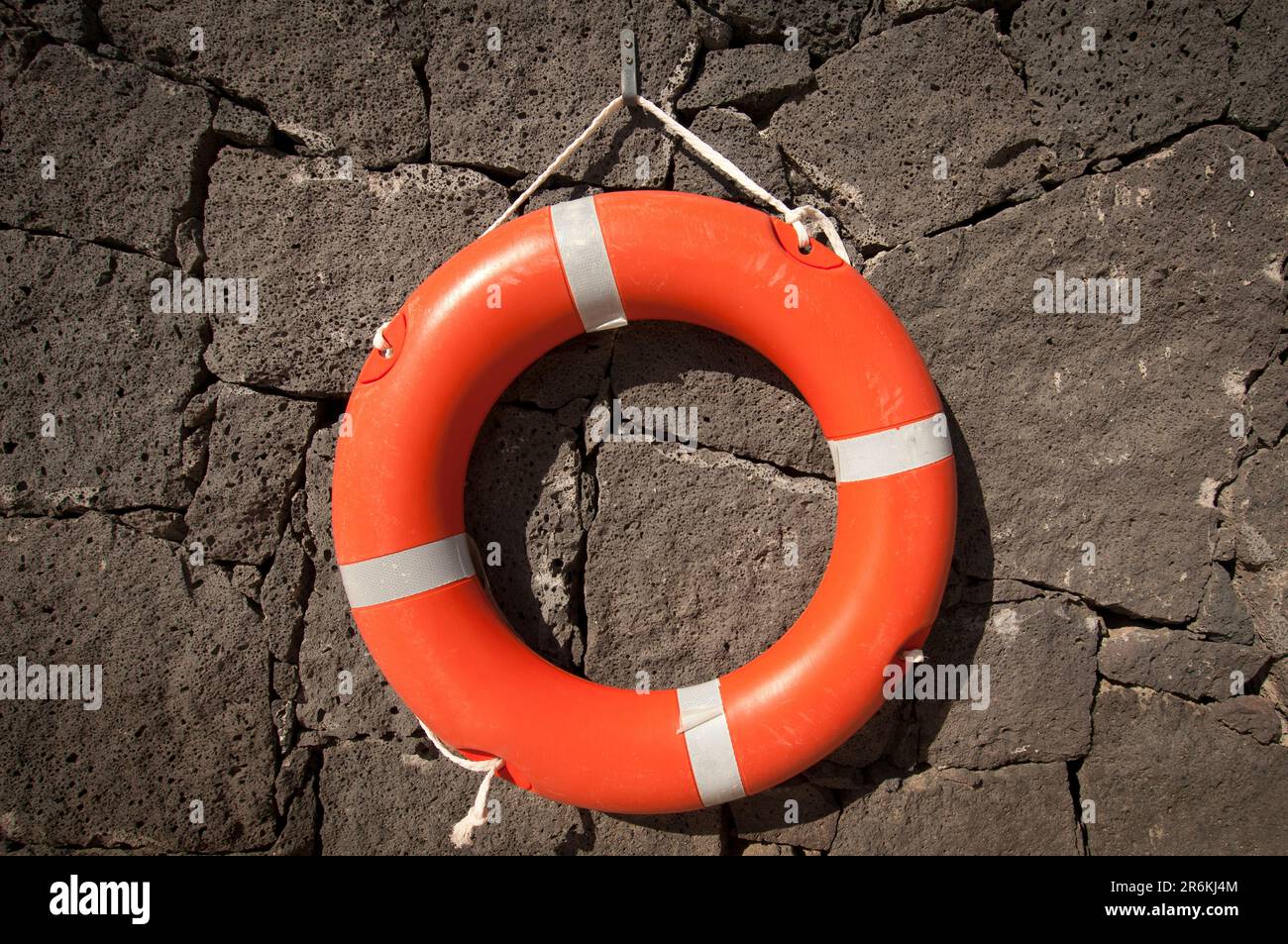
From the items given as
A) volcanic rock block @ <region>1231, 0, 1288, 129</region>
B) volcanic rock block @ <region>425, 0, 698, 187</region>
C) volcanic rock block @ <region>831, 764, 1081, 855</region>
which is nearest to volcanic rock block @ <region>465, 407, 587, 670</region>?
volcanic rock block @ <region>425, 0, 698, 187</region>

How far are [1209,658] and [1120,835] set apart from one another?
0.44 metres

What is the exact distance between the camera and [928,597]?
140cm

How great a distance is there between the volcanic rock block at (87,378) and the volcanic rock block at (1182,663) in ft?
7.03

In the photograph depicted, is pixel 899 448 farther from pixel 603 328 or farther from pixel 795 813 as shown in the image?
pixel 795 813

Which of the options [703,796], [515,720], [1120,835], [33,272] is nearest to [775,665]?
[703,796]

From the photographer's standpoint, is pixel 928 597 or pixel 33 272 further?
pixel 33 272

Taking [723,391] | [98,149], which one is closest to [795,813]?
[723,391]

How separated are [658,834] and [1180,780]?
117cm

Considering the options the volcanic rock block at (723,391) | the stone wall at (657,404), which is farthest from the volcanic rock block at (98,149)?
the volcanic rock block at (723,391)

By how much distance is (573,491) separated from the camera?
1.62 metres

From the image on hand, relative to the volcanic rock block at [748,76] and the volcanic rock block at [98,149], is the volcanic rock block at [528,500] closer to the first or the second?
the volcanic rock block at [748,76]

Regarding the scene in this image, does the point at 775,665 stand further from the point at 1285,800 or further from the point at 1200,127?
the point at 1200,127

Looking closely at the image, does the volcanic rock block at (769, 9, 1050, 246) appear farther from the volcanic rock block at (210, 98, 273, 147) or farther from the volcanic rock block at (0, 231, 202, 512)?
the volcanic rock block at (0, 231, 202, 512)
